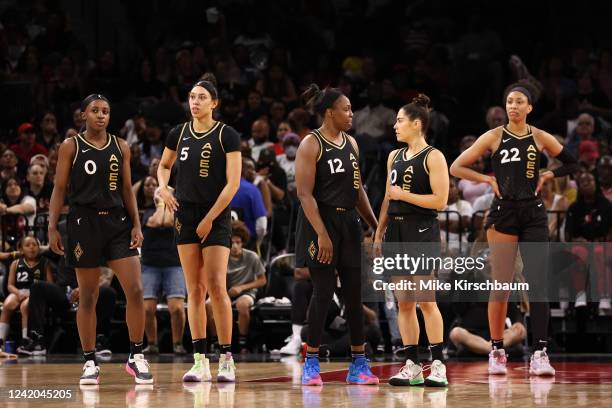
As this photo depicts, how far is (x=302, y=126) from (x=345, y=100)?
6532mm

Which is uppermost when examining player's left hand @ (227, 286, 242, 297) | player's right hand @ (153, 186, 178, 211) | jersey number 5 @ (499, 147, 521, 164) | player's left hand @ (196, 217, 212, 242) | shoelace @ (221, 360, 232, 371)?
jersey number 5 @ (499, 147, 521, 164)

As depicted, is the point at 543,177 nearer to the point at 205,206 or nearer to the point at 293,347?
the point at 205,206

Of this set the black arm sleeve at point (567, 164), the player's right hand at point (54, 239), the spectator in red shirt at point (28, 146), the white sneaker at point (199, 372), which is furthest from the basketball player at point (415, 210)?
the spectator in red shirt at point (28, 146)

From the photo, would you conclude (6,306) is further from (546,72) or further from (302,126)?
(546,72)

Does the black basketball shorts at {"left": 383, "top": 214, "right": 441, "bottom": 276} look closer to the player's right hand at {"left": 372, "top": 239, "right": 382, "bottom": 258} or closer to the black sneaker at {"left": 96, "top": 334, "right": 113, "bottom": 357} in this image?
the player's right hand at {"left": 372, "top": 239, "right": 382, "bottom": 258}

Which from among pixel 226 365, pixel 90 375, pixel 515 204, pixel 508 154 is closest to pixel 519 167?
pixel 508 154

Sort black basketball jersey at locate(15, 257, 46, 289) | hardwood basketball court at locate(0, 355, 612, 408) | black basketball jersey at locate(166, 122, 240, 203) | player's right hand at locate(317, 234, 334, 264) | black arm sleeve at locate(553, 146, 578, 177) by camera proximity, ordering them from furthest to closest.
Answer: black basketball jersey at locate(15, 257, 46, 289), black arm sleeve at locate(553, 146, 578, 177), black basketball jersey at locate(166, 122, 240, 203), player's right hand at locate(317, 234, 334, 264), hardwood basketball court at locate(0, 355, 612, 408)

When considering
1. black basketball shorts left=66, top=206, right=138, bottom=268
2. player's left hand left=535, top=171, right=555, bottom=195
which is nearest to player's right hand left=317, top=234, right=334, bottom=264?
black basketball shorts left=66, top=206, right=138, bottom=268

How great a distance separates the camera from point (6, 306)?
437 inches

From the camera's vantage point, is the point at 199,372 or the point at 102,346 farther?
the point at 102,346

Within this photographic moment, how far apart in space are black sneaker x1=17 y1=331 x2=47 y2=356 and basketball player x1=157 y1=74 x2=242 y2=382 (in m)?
3.75

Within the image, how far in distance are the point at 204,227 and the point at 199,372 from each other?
0.97 metres

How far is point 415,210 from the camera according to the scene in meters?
7.13

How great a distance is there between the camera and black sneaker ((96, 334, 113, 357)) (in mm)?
10703
